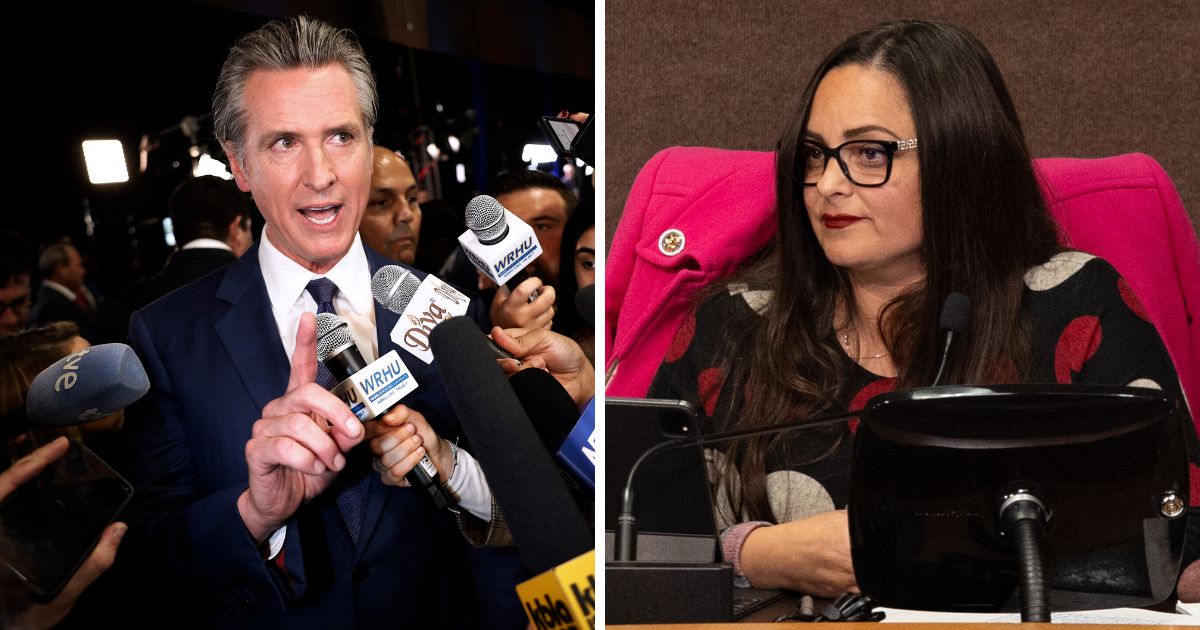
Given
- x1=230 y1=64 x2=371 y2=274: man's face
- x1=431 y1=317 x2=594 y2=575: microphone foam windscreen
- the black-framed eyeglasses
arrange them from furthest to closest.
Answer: the black-framed eyeglasses
x1=230 y1=64 x2=371 y2=274: man's face
x1=431 y1=317 x2=594 y2=575: microphone foam windscreen

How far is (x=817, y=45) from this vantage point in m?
1.58

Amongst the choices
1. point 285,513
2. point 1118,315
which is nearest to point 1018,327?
point 1118,315

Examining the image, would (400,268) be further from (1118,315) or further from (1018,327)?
(1118,315)

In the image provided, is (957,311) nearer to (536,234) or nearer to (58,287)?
(536,234)

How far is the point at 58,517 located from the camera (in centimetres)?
127

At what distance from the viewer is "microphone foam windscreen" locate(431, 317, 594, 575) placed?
1.11 meters

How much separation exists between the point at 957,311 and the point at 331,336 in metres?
0.89

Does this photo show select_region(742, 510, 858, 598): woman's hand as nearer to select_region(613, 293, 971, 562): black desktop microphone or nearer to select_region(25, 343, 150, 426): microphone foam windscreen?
select_region(613, 293, 971, 562): black desktop microphone

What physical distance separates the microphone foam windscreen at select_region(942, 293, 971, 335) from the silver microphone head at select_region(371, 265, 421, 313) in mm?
779

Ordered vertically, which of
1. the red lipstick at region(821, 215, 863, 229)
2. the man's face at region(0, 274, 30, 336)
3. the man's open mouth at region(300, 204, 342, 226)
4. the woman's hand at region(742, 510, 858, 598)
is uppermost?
the man's open mouth at region(300, 204, 342, 226)

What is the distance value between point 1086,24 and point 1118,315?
47cm

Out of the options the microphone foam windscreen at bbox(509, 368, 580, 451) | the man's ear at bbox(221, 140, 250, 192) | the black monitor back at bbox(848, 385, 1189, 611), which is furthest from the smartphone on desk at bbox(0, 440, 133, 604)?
the black monitor back at bbox(848, 385, 1189, 611)

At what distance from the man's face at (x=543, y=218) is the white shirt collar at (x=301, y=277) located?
0.21 meters

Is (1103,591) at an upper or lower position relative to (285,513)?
lower
